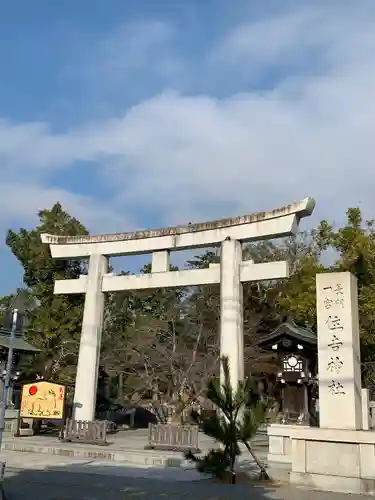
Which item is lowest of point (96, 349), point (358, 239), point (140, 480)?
point (140, 480)

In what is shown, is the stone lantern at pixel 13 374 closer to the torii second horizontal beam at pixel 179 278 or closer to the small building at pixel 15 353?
the small building at pixel 15 353

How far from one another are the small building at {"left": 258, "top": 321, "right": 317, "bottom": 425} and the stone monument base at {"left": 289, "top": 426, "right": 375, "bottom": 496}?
9.22 metres

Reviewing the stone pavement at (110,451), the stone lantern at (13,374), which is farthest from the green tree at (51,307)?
the stone pavement at (110,451)

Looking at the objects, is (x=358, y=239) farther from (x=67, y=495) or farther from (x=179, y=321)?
(x=67, y=495)

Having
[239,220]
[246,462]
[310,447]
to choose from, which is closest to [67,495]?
[310,447]

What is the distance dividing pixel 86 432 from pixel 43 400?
2.17 m

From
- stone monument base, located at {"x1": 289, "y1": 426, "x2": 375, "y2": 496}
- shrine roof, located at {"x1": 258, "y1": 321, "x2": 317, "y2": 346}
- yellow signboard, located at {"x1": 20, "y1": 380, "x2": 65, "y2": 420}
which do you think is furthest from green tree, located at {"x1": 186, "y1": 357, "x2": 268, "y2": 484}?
shrine roof, located at {"x1": 258, "y1": 321, "x2": 317, "y2": 346}

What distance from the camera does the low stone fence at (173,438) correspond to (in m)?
15.8

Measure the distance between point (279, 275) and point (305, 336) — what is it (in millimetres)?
3994

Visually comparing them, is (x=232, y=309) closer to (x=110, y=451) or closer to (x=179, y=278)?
(x=179, y=278)

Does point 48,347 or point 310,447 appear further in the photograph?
point 48,347

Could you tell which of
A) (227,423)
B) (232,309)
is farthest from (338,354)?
(232,309)

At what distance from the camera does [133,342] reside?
27.9m

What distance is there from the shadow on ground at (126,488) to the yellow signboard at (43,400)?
6100 millimetres
